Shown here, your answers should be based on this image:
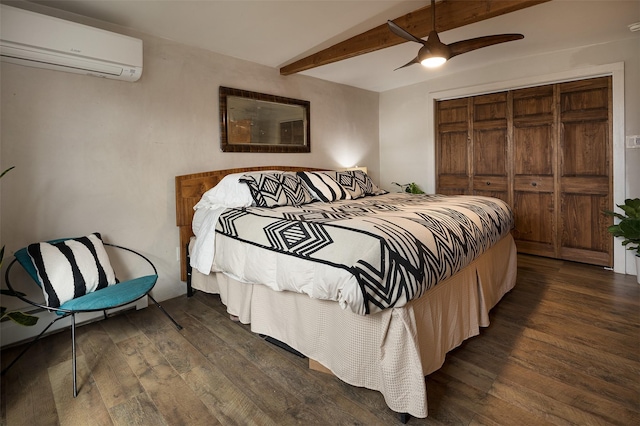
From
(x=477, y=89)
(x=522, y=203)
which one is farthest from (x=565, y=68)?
(x=522, y=203)

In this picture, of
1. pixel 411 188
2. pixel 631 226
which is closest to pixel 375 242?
pixel 631 226

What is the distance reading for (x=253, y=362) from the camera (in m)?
1.98

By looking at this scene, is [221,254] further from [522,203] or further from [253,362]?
[522,203]

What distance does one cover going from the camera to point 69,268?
7.03 feet

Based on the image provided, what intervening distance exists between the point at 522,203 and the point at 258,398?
3.86 meters

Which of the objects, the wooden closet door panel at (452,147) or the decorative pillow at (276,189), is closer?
the decorative pillow at (276,189)

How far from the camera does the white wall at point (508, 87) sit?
3.29 metres

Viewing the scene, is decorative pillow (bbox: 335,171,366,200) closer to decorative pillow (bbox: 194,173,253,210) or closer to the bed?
the bed

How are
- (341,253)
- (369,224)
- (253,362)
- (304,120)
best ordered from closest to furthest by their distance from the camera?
(341,253), (369,224), (253,362), (304,120)

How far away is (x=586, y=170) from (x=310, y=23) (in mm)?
3313

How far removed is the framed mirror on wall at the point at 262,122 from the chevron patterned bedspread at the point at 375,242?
1.13m

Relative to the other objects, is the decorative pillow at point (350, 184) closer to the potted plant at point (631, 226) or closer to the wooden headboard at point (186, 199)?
the wooden headboard at point (186, 199)

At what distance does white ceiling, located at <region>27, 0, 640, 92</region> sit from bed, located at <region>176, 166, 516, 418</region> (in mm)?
1479

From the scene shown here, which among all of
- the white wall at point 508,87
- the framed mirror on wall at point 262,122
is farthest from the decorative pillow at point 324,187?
the white wall at point 508,87
